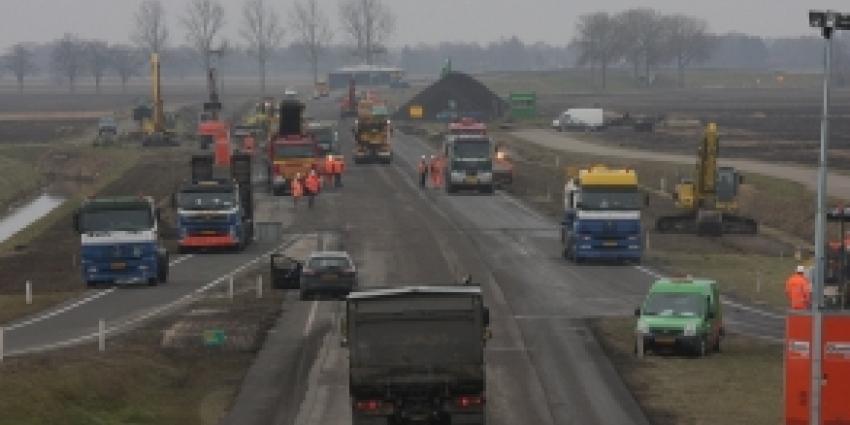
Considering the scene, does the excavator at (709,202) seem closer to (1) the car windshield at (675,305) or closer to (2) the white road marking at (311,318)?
(2) the white road marking at (311,318)

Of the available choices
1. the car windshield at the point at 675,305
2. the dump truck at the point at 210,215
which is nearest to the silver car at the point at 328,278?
the car windshield at the point at 675,305

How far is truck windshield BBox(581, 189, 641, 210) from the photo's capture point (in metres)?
61.9

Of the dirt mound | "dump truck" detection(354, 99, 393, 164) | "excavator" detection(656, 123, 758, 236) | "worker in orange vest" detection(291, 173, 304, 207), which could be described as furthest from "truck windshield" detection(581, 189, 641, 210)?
the dirt mound

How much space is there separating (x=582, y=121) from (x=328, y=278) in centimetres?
11205

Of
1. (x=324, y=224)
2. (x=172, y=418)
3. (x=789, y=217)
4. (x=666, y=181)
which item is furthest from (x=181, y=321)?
(x=666, y=181)

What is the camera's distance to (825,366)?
28.3 metres

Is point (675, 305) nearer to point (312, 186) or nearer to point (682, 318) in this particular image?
point (682, 318)

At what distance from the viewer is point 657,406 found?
3516cm

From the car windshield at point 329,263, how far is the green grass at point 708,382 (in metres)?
10.8

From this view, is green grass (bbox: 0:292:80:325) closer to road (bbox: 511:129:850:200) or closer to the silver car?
the silver car

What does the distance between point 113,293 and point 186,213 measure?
11765 millimetres

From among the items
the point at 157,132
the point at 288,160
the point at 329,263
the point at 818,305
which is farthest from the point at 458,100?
the point at 818,305

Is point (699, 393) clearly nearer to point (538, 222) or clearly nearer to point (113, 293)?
point (113, 293)

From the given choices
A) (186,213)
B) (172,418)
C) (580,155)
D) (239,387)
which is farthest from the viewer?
(580,155)
